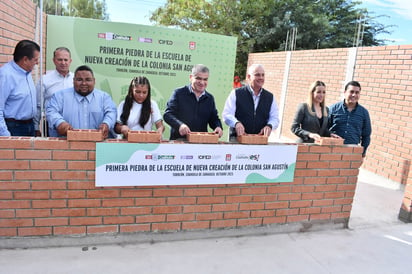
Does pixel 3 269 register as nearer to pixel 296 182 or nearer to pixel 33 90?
pixel 33 90

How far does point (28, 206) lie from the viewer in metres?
2.50

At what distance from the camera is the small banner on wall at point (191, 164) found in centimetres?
257

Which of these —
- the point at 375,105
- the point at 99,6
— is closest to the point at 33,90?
the point at 375,105

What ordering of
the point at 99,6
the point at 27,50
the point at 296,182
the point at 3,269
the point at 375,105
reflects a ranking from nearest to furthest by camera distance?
the point at 3,269, the point at 27,50, the point at 296,182, the point at 375,105, the point at 99,6

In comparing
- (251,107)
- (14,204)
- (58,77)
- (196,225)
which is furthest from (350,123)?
(14,204)

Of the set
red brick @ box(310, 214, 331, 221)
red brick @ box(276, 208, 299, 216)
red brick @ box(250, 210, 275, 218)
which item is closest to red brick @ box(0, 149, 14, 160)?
red brick @ box(250, 210, 275, 218)

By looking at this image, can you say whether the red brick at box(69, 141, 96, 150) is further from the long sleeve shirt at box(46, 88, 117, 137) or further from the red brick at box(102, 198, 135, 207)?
the red brick at box(102, 198, 135, 207)

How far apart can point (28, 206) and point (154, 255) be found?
1071mm

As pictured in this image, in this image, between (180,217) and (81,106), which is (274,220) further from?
(81,106)

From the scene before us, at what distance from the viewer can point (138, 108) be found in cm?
304

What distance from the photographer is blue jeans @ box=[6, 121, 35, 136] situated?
9.60ft

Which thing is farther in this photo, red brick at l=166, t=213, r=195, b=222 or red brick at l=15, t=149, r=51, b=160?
red brick at l=166, t=213, r=195, b=222

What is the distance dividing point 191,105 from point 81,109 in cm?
103

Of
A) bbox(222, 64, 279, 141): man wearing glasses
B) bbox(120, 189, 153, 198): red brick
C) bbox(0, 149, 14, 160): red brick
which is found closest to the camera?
bbox(0, 149, 14, 160): red brick
